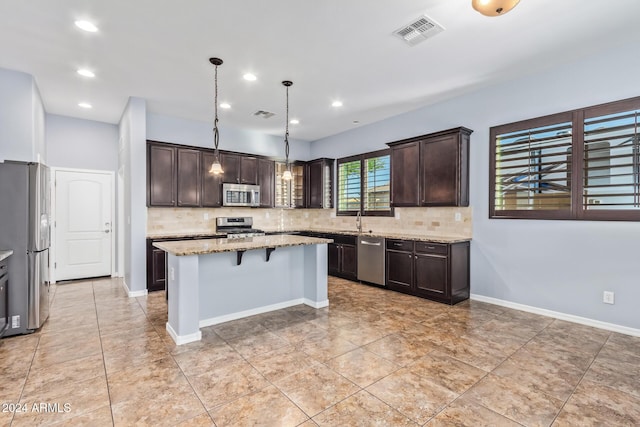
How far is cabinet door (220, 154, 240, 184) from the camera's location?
615 centimetres

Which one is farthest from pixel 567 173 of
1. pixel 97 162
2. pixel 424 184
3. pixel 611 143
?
pixel 97 162

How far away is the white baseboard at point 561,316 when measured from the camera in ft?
11.1

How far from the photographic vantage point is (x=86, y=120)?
5910 millimetres

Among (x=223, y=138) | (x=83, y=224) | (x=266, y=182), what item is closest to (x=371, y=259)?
(x=266, y=182)

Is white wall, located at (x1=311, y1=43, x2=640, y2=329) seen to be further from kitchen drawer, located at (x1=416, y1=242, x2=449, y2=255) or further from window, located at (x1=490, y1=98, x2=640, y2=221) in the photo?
kitchen drawer, located at (x1=416, y1=242, x2=449, y2=255)

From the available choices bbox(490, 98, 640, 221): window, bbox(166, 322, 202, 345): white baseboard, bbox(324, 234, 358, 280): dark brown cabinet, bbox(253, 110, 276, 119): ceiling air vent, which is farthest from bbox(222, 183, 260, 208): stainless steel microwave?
bbox(490, 98, 640, 221): window

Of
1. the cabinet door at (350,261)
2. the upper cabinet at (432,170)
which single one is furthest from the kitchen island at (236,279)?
the upper cabinet at (432,170)

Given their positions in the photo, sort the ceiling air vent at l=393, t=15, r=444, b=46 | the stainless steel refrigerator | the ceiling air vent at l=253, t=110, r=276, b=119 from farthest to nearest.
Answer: the ceiling air vent at l=253, t=110, r=276, b=119, the stainless steel refrigerator, the ceiling air vent at l=393, t=15, r=444, b=46

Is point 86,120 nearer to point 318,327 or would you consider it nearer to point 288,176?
point 288,176

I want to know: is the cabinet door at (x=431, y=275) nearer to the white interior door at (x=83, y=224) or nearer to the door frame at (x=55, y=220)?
the door frame at (x=55, y=220)

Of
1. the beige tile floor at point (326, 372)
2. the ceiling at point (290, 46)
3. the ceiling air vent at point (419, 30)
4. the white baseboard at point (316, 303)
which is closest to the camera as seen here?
the beige tile floor at point (326, 372)

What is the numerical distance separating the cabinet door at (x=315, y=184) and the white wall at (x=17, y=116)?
15.4 ft

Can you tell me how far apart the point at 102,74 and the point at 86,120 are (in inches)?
99.4

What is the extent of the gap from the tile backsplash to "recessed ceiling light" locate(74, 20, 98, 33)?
126 inches
